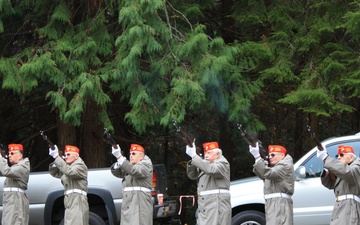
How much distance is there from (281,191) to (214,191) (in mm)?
1075

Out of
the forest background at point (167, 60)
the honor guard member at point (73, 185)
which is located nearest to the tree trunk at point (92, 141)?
the forest background at point (167, 60)

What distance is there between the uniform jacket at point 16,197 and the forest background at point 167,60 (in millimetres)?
1963

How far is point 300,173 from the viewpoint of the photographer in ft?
39.4

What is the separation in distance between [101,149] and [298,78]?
4.93m

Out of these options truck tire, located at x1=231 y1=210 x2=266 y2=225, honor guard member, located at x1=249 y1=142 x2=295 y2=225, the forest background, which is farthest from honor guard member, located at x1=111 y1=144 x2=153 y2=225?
honor guard member, located at x1=249 y1=142 x2=295 y2=225

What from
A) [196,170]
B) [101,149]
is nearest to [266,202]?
[196,170]

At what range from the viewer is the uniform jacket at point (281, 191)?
1141 centimetres

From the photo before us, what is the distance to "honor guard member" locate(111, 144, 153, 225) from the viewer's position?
12508 mm

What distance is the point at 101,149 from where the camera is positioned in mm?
17703

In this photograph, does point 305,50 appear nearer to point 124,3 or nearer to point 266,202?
point 124,3

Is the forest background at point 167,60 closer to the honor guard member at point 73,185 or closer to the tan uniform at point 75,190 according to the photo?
the honor guard member at point 73,185

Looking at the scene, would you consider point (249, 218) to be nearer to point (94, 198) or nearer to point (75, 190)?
point (94, 198)

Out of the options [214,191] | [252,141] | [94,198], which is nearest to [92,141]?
[94,198]

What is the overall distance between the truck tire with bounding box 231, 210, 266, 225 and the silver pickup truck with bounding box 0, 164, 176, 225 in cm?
130
